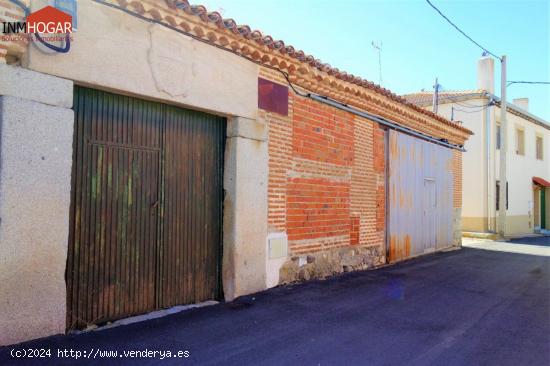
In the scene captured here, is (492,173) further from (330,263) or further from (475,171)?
(330,263)

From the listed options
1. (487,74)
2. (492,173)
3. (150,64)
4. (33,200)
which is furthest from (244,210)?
(487,74)

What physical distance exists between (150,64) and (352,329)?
3.54 m

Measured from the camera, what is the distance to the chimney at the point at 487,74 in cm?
1945

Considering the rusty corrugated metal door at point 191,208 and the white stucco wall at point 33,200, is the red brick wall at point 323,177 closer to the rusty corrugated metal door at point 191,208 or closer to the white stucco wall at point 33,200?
the rusty corrugated metal door at point 191,208

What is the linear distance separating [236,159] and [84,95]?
2.03 m

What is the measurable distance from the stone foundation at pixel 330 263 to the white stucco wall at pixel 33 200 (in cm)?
331

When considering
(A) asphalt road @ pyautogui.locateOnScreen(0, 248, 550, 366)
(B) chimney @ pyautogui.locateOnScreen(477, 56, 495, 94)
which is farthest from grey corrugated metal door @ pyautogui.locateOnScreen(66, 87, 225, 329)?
(B) chimney @ pyautogui.locateOnScreen(477, 56, 495, 94)

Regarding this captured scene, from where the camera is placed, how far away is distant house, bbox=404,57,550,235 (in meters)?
18.1

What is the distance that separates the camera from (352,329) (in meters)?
4.47

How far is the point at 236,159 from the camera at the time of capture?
5570 mm

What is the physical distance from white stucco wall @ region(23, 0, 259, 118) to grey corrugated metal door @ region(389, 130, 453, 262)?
4.85 m

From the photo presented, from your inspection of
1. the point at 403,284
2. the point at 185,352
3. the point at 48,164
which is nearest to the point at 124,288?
the point at 185,352

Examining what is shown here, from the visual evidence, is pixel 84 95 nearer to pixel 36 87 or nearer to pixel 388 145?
pixel 36 87

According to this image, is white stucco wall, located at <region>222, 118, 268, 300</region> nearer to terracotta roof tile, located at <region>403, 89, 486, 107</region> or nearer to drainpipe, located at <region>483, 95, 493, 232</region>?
terracotta roof tile, located at <region>403, 89, 486, 107</region>
